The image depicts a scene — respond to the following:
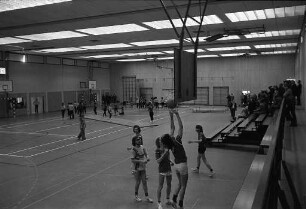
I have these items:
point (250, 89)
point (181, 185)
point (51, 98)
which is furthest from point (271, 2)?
point (51, 98)

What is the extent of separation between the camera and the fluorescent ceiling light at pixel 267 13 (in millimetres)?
15891

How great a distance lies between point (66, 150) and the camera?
1534 centimetres

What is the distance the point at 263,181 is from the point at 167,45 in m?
29.3

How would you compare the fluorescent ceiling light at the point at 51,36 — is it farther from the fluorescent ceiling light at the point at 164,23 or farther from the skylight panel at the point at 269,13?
the skylight panel at the point at 269,13

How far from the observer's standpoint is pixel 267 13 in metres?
17.1

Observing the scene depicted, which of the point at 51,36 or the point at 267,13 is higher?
the point at 51,36

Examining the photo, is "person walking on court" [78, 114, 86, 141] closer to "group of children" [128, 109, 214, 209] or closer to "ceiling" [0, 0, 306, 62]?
"ceiling" [0, 0, 306, 62]

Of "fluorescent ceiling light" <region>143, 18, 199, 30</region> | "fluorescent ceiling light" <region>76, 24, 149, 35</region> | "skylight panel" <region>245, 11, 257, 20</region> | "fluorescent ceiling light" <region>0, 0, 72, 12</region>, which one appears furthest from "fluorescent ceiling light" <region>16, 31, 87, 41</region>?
"skylight panel" <region>245, 11, 257, 20</region>

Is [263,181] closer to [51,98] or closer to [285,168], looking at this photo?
[285,168]

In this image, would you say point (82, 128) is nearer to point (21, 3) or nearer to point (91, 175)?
point (91, 175)

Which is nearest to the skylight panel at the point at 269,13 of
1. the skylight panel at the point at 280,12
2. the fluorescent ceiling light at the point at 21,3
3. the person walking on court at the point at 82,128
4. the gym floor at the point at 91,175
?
the skylight panel at the point at 280,12

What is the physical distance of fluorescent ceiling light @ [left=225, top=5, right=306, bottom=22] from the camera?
15.9 metres

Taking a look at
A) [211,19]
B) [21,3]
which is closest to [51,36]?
[21,3]

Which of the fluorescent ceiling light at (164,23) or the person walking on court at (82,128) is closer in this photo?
the person walking on court at (82,128)
